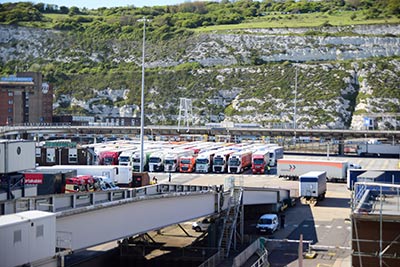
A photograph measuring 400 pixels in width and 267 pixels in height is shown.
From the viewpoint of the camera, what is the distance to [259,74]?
13425 cm

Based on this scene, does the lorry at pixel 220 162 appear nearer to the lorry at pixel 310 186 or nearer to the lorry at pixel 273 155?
the lorry at pixel 273 155

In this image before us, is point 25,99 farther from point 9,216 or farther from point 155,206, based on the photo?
point 9,216

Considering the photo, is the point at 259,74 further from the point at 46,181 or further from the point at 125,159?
the point at 46,181

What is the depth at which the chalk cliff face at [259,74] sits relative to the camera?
122m

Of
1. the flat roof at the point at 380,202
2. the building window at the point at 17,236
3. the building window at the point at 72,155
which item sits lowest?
the building window at the point at 72,155

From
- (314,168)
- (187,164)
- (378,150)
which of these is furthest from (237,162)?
(378,150)

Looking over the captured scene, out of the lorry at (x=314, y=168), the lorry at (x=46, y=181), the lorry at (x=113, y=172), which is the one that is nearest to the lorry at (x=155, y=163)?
the lorry at (x=314, y=168)

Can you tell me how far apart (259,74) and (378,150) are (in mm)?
53249

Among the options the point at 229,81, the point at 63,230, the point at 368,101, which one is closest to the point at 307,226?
the point at 63,230

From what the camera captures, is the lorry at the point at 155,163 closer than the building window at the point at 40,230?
No

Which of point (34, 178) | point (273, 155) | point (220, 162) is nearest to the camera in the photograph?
point (34, 178)

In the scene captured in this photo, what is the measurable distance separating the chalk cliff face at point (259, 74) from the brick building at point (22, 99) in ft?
90.5

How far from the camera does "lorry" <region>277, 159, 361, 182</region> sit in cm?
5719

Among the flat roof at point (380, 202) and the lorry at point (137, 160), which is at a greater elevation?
the flat roof at point (380, 202)
